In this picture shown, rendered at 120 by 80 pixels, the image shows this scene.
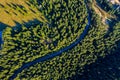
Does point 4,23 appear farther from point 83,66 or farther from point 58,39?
point 83,66

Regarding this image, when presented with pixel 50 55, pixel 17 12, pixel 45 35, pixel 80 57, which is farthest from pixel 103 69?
pixel 17 12

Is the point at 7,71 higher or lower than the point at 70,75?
higher

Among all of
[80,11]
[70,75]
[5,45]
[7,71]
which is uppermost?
[80,11]

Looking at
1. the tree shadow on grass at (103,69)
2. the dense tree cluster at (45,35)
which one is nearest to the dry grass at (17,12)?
the dense tree cluster at (45,35)

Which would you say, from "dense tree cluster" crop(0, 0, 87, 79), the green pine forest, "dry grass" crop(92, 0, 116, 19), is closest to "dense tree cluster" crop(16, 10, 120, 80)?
the green pine forest

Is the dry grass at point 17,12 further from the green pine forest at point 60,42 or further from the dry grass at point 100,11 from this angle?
the dry grass at point 100,11

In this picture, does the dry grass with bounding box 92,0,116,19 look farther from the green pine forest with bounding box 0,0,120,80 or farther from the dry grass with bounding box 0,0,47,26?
the dry grass with bounding box 0,0,47,26

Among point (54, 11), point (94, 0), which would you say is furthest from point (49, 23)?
point (94, 0)
